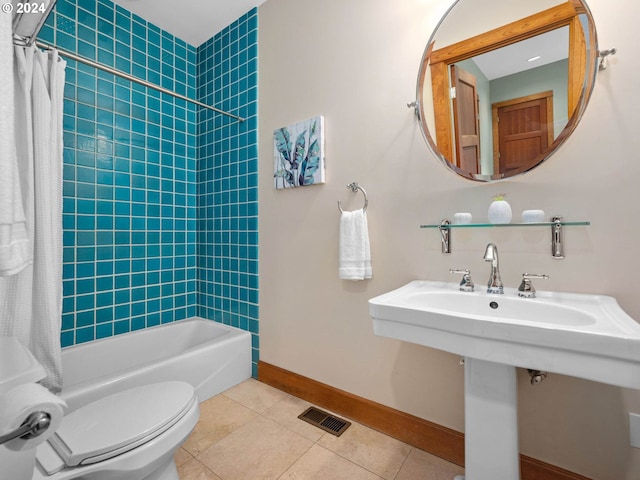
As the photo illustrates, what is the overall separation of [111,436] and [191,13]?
240 centimetres

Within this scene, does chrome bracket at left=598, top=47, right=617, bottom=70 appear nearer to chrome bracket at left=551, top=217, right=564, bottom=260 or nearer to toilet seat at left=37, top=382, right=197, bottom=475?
chrome bracket at left=551, top=217, right=564, bottom=260

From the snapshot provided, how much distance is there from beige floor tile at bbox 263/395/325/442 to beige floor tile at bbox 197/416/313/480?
0.11 feet

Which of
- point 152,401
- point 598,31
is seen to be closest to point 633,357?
point 598,31

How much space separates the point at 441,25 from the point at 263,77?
1.14 metres

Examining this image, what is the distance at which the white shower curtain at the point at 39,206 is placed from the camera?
4.24 feet

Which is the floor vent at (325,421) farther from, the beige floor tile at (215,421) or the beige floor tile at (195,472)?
the beige floor tile at (195,472)

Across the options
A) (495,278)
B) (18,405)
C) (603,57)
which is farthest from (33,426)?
(603,57)

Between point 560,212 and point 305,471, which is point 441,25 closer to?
point 560,212

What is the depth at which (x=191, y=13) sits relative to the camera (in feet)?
6.72

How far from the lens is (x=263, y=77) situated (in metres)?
2.00

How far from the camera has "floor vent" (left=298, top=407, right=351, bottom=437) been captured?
152 cm

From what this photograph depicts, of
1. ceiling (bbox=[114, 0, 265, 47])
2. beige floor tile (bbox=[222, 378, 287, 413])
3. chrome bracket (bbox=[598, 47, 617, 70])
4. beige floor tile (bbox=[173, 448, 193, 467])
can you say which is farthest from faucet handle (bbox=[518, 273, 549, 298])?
ceiling (bbox=[114, 0, 265, 47])

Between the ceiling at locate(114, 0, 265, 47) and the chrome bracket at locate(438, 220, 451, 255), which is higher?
the ceiling at locate(114, 0, 265, 47)

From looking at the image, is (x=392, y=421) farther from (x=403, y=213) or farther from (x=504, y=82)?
(x=504, y=82)
